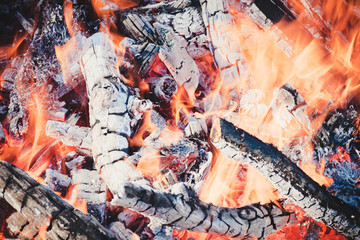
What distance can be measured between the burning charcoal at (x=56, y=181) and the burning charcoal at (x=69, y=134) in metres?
0.43

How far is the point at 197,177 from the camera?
8.44ft

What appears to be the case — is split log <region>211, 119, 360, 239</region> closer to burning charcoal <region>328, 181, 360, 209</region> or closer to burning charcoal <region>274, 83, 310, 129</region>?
burning charcoal <region>328, 181, 360, 209</region>

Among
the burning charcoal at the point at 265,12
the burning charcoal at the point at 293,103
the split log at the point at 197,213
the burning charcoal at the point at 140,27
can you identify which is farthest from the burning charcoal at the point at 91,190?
the burning charcoal at the point at 265,12

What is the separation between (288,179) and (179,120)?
1678 mm

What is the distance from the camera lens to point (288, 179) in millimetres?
1931

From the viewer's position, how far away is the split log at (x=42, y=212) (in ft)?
5.24

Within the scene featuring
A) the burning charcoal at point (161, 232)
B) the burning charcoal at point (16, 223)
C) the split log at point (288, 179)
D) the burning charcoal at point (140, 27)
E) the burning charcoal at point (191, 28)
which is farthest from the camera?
the burning charcoal at point (191, 28)

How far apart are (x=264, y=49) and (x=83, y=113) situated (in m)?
3.23

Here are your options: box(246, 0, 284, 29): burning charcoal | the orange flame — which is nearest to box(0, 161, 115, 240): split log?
the orange flame

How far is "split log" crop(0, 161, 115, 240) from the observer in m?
1.60

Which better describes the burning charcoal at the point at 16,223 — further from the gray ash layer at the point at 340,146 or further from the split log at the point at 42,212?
the gray ash layer at the point at 340,146

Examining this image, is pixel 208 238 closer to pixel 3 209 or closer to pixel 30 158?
pixel 3 209

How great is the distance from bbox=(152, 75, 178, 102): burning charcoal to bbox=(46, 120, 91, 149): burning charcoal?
1119mm

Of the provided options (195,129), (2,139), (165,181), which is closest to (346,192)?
(195,129)
